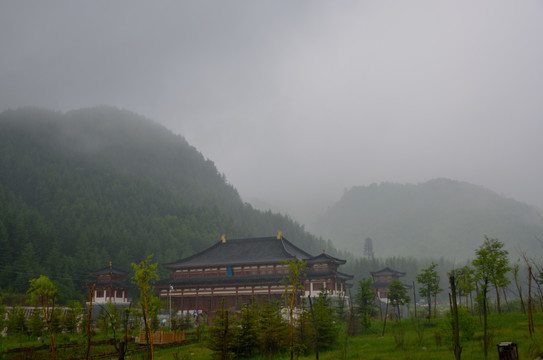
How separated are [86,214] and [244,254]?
7144 cm

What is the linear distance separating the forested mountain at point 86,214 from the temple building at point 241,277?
23.0m

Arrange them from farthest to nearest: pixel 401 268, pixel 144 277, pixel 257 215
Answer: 1. pixel 257 215
2. pixel 401 268
3. pixel 144 277

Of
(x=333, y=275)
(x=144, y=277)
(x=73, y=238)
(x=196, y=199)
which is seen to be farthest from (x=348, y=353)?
(x=196, y=199)

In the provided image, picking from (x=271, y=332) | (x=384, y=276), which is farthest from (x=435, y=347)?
(x=384, y=276)

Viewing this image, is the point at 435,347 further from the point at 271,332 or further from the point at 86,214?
the point at 86,214

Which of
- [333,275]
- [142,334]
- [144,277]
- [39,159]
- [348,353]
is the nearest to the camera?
[144,277]

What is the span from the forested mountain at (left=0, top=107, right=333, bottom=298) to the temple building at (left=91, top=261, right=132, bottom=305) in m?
6.07

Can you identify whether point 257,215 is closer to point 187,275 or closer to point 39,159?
point 39,159

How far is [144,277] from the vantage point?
1794cm

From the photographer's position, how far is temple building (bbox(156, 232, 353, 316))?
167 ft

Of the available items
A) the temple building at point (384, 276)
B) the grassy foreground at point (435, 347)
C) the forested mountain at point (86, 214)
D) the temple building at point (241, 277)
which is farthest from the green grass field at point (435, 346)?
the forested mountain at point (86, 214)

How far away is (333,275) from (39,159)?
146 metres

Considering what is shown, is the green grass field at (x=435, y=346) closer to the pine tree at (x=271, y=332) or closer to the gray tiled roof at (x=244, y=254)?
the pine tree at (x=271, y=332)

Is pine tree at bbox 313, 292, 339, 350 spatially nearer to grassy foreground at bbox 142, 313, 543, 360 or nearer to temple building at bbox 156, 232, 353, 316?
grassy foreground at bbox 142, 313, 543, 360
